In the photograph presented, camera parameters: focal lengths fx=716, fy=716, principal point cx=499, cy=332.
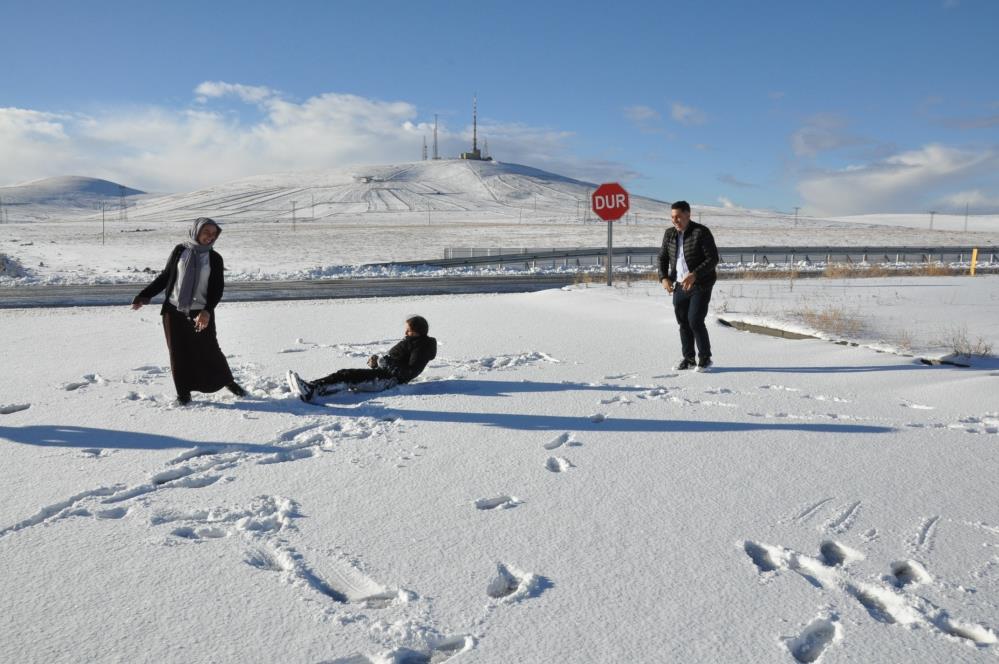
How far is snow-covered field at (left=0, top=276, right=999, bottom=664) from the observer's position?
238cm

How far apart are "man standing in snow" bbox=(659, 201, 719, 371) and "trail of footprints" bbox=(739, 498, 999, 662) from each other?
354cm

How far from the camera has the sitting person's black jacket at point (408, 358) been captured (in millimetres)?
6336

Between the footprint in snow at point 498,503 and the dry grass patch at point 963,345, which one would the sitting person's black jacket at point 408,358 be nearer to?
the footprint in snow at point 498,503

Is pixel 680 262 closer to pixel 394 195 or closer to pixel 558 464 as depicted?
pixel 558 464

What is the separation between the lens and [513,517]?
3.37 meters

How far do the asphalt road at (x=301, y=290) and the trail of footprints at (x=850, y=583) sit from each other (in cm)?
1434

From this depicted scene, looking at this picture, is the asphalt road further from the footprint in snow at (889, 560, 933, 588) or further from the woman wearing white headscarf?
the footprint in snow at (889, 560, 933, 588)

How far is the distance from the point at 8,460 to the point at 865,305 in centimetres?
1168

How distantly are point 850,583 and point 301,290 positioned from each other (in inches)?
654

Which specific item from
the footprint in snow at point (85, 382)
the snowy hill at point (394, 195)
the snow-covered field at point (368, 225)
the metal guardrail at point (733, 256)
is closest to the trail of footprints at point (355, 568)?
the footprint in snow at point (85, 382)

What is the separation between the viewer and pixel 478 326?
1057cm

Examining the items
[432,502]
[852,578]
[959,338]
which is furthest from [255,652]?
[959,338]

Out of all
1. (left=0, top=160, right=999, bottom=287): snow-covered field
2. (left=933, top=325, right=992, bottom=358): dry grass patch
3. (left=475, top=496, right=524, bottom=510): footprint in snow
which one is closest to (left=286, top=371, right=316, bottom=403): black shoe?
(left=475, top=496, right=524, bottom=510): footprint in snow

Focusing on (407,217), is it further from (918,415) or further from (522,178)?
(918,415)
